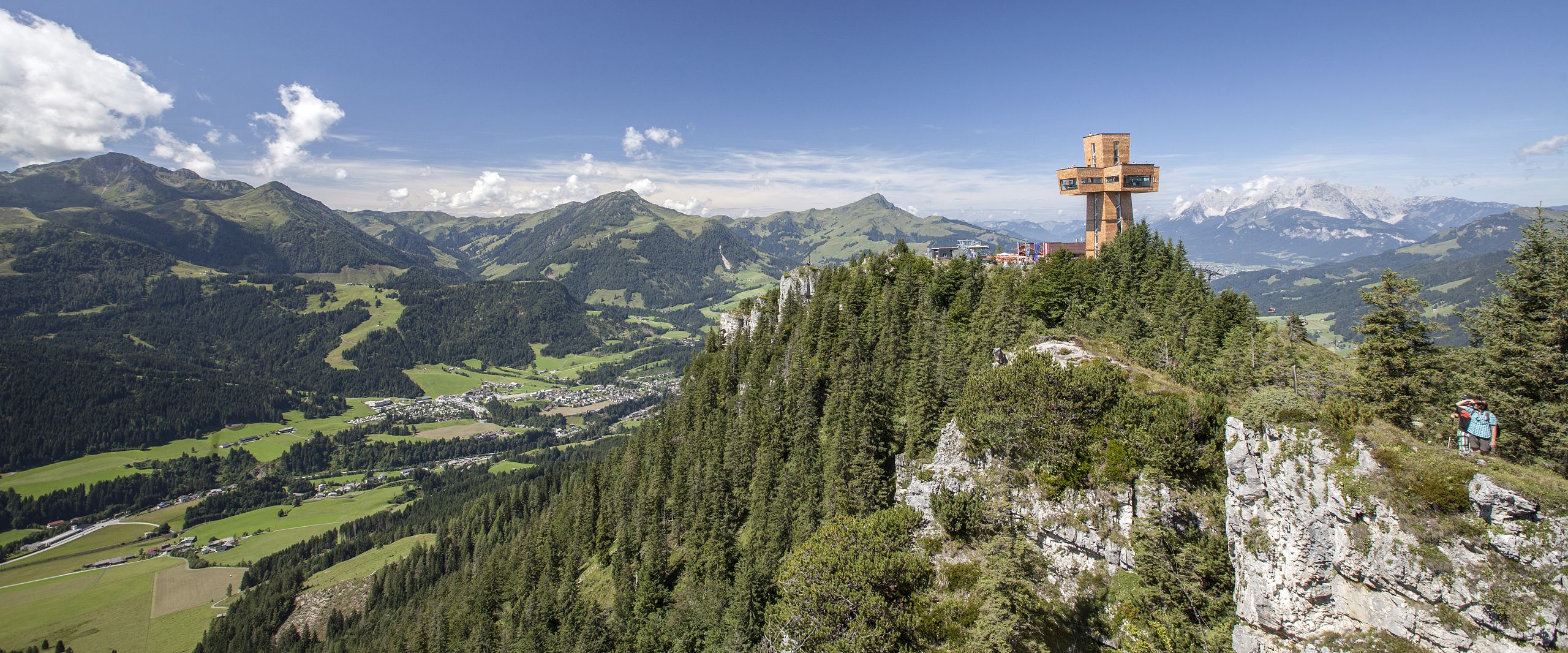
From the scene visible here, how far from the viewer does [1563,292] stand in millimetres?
23047

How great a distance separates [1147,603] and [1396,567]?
10.9 m

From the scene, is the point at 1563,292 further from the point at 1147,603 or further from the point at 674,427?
the point at 674,427

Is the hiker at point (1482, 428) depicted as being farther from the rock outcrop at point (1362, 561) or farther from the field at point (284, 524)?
the field at point (284, 524)

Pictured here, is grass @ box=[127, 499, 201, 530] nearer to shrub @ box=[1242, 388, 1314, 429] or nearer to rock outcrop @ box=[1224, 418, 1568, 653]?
rock outcrop @ box=[1224, 418, 1568, 653]

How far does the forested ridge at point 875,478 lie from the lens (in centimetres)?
3166

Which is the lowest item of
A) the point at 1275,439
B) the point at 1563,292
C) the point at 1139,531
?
the point at 1139,531

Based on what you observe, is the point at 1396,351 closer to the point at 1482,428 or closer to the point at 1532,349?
the point at 1532,349

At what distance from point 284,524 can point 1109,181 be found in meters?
232

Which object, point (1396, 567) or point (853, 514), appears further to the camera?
point (853, 514)

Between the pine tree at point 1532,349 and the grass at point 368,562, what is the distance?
516 feet

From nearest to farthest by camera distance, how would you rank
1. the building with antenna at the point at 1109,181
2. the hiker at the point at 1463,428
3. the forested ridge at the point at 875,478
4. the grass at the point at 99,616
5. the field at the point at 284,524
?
the hiker at the point at 1463,428
the forested ridge at the point at 875,478
the building with antenna at the point at 1109,181
the grass at the point at 99,616
the field at the point at 284,524

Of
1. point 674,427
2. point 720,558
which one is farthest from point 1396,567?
point 674,427

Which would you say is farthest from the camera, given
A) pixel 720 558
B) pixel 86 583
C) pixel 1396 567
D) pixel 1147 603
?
pixel 86 583

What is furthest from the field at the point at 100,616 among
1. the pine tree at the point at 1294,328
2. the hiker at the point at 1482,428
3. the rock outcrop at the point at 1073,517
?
the pine tree at the point at 1294,328
